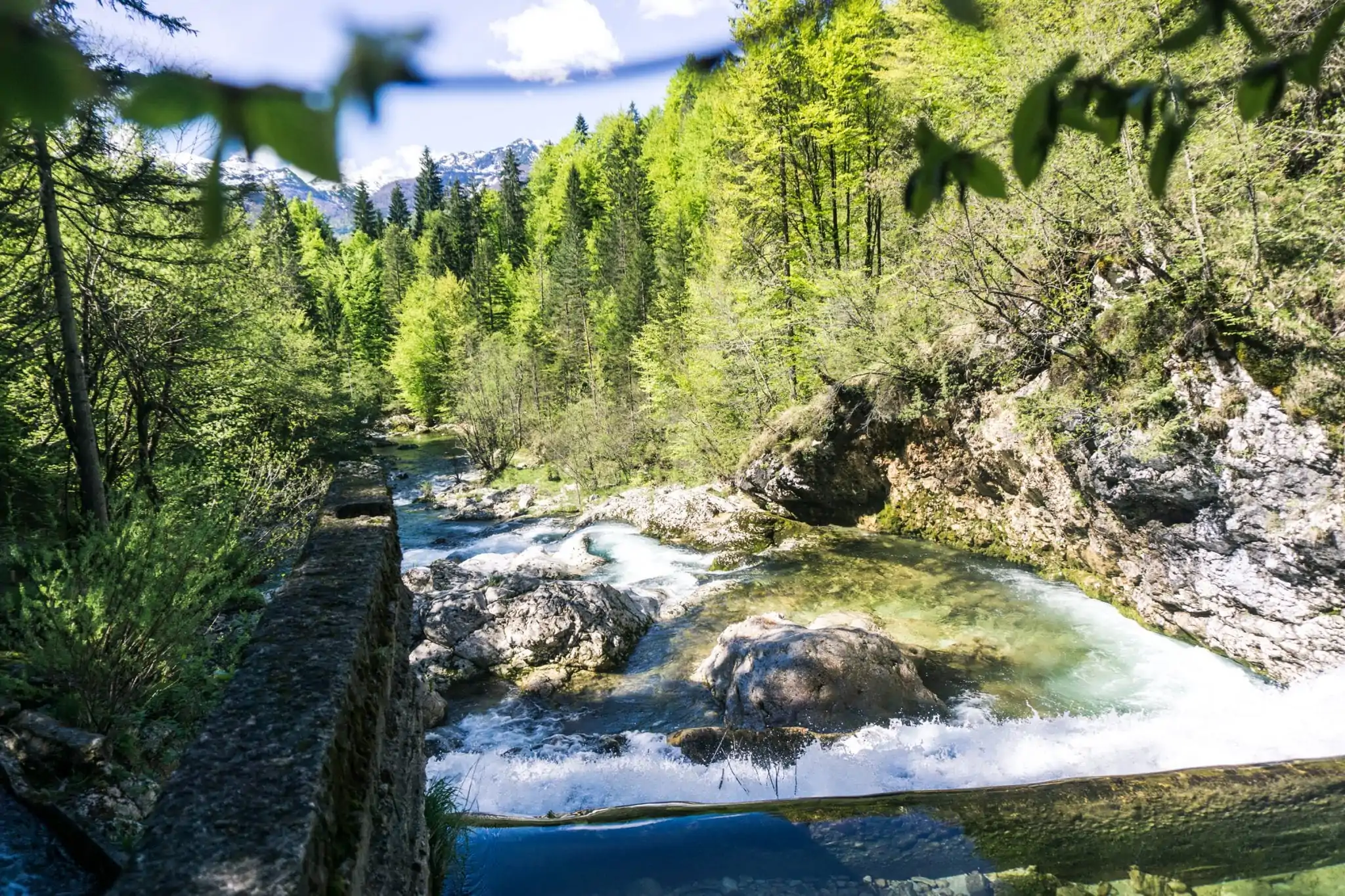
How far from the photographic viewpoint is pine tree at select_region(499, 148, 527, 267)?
4722 cm

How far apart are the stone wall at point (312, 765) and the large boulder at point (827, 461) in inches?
393

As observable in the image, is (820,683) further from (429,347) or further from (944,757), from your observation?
(429,347)

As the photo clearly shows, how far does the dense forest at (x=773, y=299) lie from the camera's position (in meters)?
4.49

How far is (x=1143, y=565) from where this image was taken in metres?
8.44

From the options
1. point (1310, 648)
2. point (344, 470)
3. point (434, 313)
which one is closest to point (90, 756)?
point (344, 470)

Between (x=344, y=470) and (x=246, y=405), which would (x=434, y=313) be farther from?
(x=344, y=470)

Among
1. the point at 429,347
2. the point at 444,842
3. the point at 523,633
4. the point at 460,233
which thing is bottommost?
the point at 523,633

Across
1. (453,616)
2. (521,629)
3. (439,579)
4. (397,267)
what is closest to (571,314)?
(439,579)

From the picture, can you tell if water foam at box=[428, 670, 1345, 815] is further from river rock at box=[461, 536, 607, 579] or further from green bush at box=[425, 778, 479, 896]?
river rock at box=[461, 536, 607, 579]

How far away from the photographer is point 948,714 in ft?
22.2

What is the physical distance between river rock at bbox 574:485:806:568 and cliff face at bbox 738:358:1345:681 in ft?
14.3

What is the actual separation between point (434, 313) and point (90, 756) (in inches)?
1600

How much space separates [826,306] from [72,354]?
1062cm

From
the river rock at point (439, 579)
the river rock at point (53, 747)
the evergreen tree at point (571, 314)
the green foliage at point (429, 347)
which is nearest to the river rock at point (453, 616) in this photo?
the river rock at point (439, 579)
